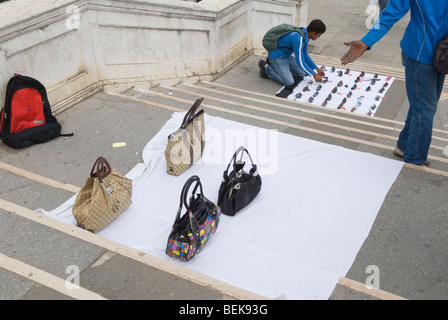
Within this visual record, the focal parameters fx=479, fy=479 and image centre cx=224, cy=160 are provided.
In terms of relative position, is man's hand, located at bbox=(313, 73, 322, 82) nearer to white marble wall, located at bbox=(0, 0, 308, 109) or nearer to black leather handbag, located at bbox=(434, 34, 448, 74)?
white marble wall, located at bbox=(0, 0, 308, 109)

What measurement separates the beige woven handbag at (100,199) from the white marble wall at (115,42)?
6.20 ft

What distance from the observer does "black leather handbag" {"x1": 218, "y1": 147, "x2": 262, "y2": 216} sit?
3.98 meters

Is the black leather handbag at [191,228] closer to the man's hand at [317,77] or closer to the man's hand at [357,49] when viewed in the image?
the man's hand at [357,49]

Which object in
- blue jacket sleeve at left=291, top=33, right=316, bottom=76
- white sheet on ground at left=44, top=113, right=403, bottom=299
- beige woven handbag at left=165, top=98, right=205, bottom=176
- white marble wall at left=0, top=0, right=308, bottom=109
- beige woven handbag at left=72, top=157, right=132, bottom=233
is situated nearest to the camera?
white sheet on ground at left=44, top=113, right=403, bottom=299

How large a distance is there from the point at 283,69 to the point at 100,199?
4.79 m

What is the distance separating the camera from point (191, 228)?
345cm

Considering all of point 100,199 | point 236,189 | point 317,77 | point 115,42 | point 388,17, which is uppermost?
point 388,17

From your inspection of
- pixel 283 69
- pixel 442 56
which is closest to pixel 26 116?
pixel 442 56

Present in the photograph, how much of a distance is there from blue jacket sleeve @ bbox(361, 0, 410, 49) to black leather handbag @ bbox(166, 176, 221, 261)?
79.9 inches

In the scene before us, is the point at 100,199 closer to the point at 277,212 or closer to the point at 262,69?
the point at 277,212

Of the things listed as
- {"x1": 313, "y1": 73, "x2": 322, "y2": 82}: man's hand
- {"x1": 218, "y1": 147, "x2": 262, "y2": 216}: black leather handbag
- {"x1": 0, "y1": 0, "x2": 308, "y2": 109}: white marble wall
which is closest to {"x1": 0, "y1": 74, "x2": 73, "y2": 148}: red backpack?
{"x1": 0, "y1": 0, "x2": 308, "y2": 109}: white marble wall

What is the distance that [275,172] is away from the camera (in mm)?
4672

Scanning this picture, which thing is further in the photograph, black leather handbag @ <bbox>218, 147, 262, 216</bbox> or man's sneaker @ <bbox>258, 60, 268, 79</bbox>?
man's sneaker @ <bbox>258, 60, 268, 79</bbox>
